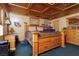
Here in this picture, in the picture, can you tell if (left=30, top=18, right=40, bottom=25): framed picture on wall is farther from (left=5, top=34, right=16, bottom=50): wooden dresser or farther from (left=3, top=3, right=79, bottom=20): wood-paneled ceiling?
(left=5, top=34, right=16, bottom=50): wooden dresser

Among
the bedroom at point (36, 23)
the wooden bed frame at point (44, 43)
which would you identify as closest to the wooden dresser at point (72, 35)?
the bedroom at point (36, 23)

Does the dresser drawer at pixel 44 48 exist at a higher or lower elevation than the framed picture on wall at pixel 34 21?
lower

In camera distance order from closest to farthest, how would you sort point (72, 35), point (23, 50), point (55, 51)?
point (23, 50)
point (55, 51)
point (72, 35)

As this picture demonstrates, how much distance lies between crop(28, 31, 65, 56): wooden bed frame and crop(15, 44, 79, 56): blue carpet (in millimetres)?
87

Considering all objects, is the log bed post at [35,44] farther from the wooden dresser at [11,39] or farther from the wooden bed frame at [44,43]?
the wooden dresser at [11,39]

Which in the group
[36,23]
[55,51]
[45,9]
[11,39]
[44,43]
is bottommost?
[55,51]

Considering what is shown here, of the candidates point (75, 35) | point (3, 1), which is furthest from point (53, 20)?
point (3, 1)

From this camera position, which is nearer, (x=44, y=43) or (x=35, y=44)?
(x=35, y=44)

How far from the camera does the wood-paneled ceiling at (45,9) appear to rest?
1.70 m

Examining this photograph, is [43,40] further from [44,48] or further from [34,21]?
[34,21]

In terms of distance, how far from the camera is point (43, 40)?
1.86m

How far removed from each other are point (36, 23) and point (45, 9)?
13.0 inches

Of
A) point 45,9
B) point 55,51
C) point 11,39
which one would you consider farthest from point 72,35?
point 11,39

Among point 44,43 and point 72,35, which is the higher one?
point 72,35
